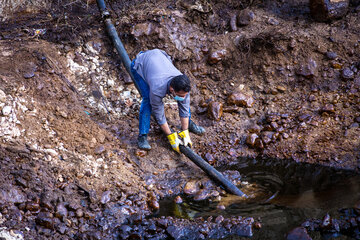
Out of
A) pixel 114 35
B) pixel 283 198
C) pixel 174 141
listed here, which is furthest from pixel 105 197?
→ pixel 114 35

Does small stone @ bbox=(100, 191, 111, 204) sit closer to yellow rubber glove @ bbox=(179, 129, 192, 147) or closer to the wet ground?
the wet ground

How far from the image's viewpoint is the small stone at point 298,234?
114 inches

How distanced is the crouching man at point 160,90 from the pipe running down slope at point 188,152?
0.70 ft

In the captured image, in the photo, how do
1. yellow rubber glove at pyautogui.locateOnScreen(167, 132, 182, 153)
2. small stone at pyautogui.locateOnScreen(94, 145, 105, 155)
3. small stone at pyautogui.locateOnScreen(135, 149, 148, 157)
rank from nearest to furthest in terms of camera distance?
1. small stone at pyautogui.locateOnScreen(94, 145, 105, 155)
2. yellow rubber glove at pyautogui.locateOnScreen(167, 132, 182, 153)
3. small stone at pyautogui.locateOnScreen(135, 149, 148, 157)

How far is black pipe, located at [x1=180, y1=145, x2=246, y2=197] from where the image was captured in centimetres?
363

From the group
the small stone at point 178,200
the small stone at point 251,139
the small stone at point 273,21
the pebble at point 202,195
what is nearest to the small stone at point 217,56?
the small stone at point 273,21

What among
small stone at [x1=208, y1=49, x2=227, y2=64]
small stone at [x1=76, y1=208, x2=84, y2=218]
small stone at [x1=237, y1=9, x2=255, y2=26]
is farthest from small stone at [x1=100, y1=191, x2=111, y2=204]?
small stone at [x1=237, y1=9, x2=255, y2=26]

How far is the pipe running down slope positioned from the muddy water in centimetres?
14

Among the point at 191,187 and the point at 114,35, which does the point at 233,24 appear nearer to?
the point at 114,35

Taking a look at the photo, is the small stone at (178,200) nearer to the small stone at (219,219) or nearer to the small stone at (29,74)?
the small stone at (219,219)

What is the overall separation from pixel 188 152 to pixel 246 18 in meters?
2.48

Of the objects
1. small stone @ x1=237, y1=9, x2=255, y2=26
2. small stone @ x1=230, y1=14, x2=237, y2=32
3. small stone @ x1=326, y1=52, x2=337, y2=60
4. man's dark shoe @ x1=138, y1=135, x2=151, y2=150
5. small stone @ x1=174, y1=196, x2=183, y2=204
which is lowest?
small stone @ x1=174, y1=196, x2=183, y2=204

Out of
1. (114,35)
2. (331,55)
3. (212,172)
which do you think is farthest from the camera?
(114,35)

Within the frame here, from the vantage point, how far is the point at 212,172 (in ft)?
12.4
